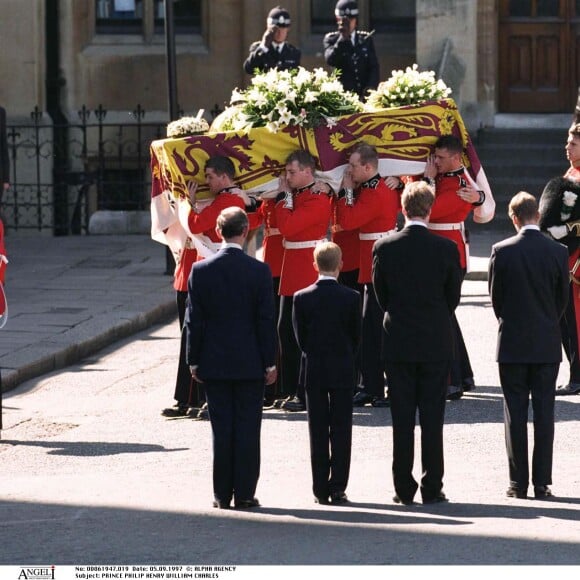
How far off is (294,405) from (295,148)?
173cm

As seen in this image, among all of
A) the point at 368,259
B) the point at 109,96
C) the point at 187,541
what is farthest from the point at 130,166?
the point at 187,541

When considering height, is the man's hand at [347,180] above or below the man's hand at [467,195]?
above

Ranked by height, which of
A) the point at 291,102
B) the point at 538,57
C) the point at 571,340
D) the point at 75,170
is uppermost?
the point at 538,57

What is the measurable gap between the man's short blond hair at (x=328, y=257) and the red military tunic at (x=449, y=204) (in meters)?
2.88

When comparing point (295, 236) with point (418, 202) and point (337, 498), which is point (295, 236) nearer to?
point (418, 202)

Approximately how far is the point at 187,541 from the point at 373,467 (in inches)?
83.0

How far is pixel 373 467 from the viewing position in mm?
9648

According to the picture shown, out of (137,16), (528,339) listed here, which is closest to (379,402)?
(528,339)

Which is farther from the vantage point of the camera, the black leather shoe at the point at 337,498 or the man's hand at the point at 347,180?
the man's hand at the point at 347,180

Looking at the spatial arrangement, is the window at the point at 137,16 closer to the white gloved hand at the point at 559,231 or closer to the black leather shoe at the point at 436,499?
the white gloved hand at the point at 559,231

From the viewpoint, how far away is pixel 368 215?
456 inches

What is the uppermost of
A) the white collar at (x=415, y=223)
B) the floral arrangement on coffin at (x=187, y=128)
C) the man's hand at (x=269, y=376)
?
the floral arrangement on coffin at (x=187, y=128)

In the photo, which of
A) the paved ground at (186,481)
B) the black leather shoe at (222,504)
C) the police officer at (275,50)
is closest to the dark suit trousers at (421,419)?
the paved ground at (186,481)

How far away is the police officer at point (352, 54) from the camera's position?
1939cm
